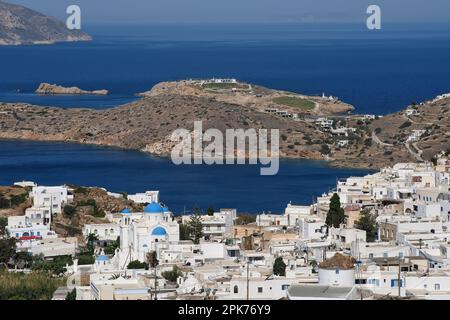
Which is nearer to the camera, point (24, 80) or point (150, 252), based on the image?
point (150, 252)

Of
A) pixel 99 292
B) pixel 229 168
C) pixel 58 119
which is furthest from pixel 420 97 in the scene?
pixel 99 292

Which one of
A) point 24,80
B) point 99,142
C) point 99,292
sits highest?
point 24,80

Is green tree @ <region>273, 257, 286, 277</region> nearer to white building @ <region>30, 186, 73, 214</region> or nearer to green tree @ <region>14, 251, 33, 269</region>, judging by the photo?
green tree @ <region>14, 251, 33, 269</region>

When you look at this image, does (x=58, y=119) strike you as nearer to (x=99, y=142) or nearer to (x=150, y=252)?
(x=99, y=142)

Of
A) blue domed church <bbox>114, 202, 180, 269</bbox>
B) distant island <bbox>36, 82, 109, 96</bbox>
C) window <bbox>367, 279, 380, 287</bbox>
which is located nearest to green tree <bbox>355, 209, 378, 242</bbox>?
blue domed church <bbox>114, 202, 180, 269</bbox>

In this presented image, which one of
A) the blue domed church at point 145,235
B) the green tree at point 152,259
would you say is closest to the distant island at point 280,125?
the blue domed church at point 145,235
